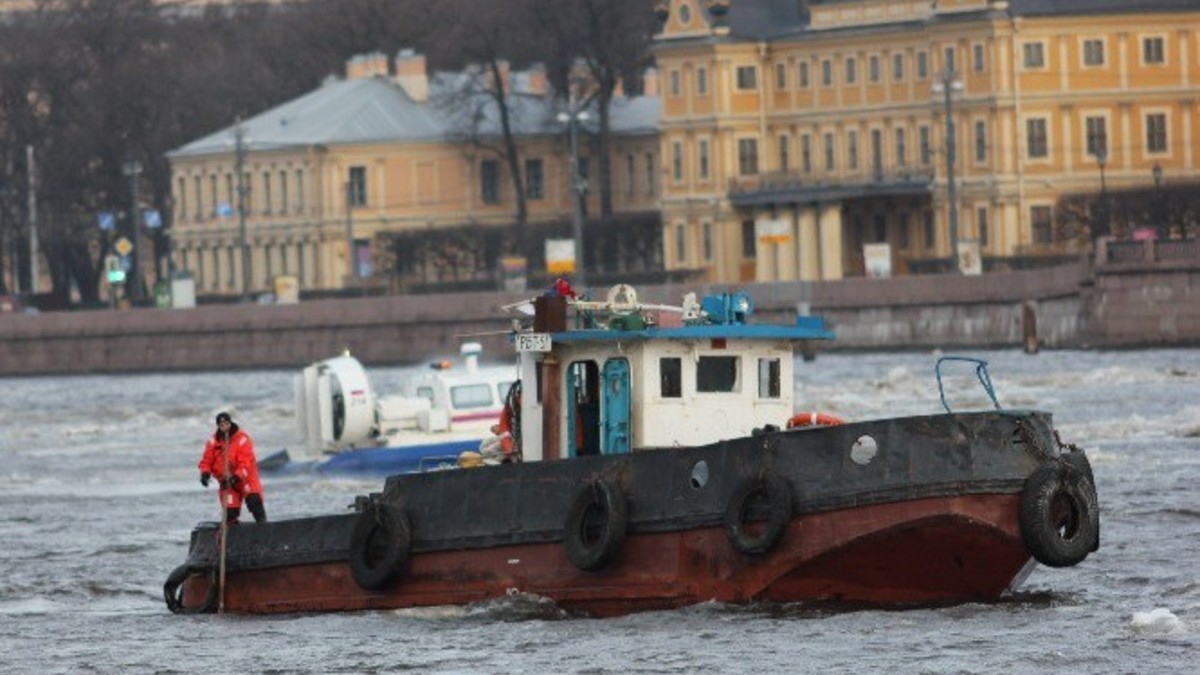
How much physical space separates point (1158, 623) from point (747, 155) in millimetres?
104714

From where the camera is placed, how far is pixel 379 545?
41.2 m

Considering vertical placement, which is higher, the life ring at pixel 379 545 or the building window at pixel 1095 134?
the building window at pixel 1095 134

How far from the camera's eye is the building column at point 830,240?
13475cm

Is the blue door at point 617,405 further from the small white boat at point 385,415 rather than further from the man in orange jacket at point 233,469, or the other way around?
the small white boat at point 385,415

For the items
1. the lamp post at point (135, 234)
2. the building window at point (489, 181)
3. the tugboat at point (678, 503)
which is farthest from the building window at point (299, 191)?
the tugboat at point (678, 503)

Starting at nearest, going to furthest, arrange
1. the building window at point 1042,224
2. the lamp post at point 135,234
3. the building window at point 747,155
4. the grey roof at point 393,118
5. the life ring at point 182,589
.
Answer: the life ring at point 182,589 < the building window at point 1042,224 < the lamp post at point 135,234 < the building window at point 747,155 < the grey roof at point 393,118

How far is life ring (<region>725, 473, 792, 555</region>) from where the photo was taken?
126 feet

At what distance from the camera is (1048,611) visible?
39.8 metres

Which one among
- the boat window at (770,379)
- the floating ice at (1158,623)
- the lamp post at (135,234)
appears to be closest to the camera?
the floating ice at (1158,623)

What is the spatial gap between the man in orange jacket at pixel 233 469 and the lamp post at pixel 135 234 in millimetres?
94935

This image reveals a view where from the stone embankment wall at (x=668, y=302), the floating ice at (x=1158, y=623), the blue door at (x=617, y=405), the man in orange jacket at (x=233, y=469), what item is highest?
the stone embankment wall at (x=668, y=302)

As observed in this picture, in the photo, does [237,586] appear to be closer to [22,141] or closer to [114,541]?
[114,541]

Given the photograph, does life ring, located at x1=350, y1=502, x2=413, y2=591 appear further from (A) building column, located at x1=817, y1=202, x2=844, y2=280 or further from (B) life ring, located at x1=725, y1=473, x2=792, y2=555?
(A) building column, located at x1=817, y1=202, x2=844, y2=280

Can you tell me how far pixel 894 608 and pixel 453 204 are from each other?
112672mm
